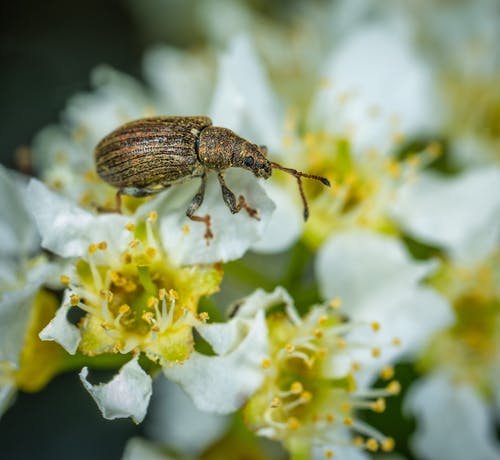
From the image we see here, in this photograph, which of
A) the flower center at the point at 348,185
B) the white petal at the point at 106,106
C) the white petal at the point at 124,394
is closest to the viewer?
the white petal at the point at 124,394

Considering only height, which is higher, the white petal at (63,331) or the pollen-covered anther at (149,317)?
the pollen-covered anther at (149,317)

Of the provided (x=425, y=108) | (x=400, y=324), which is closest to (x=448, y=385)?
(x=400, y=324)

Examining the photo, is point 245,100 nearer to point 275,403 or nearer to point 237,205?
point 237,205

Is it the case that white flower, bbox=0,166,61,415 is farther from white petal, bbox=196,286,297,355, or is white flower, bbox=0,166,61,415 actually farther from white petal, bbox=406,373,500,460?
white petal, bbox=406,373,500,460

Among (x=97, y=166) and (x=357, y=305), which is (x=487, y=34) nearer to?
(x=357, y=305)

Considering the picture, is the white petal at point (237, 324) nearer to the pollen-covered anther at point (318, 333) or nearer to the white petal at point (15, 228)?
the pollen-covered anther at point (318, 333)

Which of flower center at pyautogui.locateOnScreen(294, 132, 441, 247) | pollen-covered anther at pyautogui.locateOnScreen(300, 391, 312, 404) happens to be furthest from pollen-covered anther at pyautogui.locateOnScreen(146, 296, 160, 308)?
flower center at pyautogui.locateOnScreen(294, 132, 441, 247)

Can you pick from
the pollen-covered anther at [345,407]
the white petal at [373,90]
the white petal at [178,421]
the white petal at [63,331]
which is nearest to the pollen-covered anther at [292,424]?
the pollen-covered anther at [345,407]

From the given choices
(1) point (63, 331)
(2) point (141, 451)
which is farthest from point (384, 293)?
(1) point (63, 331)
